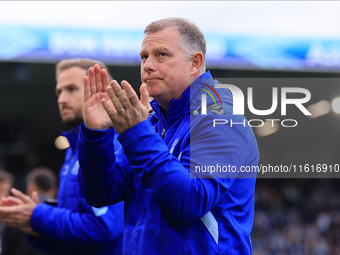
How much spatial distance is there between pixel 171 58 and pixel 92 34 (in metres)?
6.35

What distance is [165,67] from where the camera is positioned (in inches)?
62.1

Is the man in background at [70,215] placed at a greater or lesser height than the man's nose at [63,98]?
lesser

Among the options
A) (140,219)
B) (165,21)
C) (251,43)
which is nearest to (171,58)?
(165,21)

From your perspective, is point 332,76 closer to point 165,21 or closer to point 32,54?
point 32,54

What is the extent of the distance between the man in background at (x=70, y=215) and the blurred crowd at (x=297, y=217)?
944 centimetres

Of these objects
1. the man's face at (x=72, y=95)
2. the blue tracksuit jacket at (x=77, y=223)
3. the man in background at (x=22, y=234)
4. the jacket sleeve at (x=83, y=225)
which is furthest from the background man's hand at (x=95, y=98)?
the man in background at (x=22, y=234)

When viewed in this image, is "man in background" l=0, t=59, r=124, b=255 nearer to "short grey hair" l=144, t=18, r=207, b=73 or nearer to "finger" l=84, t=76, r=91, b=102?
"finger" l=84, t=76, r=91, b=102

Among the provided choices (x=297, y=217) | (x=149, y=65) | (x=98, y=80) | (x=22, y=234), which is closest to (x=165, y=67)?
(x=149, y=65)

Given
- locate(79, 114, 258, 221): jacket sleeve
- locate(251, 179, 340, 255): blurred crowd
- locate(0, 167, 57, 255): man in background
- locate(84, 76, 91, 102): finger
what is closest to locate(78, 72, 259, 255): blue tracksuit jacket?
locate(79, 114, 258, 221): jacket sleeve

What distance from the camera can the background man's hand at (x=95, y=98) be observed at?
152 centimetres

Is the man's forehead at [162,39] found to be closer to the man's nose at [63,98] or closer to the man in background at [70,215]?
the man in background at [70,215]

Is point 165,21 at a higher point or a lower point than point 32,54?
lower

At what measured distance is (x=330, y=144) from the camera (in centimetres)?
1471

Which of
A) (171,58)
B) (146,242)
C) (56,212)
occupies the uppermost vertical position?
(171,58)
